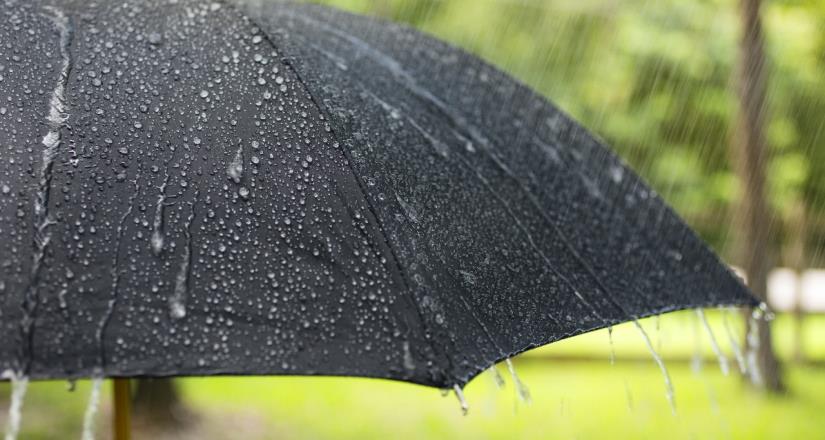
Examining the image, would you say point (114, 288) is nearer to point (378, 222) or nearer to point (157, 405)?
point (378, 222)

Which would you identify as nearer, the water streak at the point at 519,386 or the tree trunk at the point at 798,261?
the water streak at the point at 519,386

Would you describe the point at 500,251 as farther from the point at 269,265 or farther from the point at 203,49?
the point at 203,49

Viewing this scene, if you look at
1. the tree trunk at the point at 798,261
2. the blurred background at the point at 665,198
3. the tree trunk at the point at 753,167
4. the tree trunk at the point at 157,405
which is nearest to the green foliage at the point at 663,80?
the blurred background at the point at 665,198

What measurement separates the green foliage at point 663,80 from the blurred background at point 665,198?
0.06 ft

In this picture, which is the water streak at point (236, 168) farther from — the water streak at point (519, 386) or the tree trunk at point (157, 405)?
the tree trunk at point (157, 405)

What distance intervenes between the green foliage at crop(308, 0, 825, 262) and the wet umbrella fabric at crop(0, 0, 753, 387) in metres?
7.61

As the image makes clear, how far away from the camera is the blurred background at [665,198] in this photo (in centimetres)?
779

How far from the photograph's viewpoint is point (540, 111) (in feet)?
7.56

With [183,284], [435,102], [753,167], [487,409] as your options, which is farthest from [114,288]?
[753,167]

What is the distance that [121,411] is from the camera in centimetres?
181

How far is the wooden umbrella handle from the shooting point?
179 centimetres

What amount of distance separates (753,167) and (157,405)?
545 centimetres

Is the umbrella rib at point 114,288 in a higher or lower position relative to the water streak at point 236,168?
lower

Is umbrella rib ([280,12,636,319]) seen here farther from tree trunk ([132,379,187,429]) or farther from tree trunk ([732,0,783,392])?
tree trunk ([732,0,783,392])
